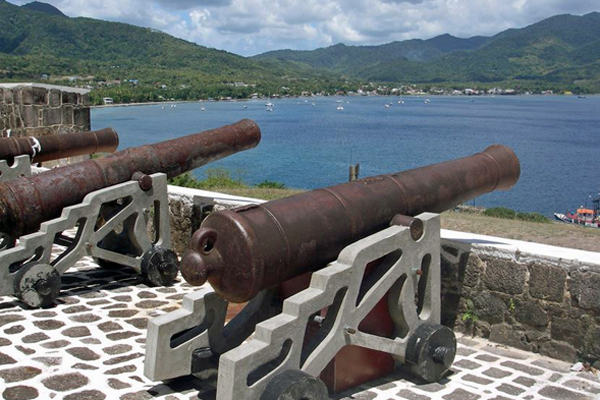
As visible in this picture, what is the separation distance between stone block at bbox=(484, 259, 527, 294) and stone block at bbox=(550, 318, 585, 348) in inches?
10.7

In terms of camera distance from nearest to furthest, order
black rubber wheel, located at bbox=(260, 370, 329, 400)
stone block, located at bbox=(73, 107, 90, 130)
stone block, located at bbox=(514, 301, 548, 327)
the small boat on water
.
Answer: black rubber wheel, located at bbox=(260, 370, 329, 400) → stone block, located at bbox=(514, 301, 548, 327) → stone block, located at bbox=(73, 107, 90, 130) → the small boat on water

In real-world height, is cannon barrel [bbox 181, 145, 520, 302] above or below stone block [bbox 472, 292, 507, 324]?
above

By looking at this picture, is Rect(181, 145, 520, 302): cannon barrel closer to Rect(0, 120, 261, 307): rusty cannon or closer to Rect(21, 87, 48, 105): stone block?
Rect(0, 120, 261, 307): rusty cannon

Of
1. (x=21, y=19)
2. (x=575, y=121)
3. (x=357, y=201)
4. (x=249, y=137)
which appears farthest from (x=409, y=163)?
(x=21, y=19)

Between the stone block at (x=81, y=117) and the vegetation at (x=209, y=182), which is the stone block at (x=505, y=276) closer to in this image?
the stone block at (x=81, y=117)

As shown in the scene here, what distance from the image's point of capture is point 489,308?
4.18 meters

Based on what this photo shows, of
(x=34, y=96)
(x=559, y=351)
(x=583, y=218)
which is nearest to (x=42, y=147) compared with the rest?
(x=34, y=96)

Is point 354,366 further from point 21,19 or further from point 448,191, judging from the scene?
point 21,19

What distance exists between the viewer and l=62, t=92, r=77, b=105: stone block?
33.6ft

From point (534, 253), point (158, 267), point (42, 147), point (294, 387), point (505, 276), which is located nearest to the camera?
point (294, 387)

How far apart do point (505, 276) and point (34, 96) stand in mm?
7881

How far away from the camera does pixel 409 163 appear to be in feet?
129

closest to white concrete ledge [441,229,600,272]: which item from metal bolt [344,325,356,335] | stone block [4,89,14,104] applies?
metal bolt [344,325,356,335]

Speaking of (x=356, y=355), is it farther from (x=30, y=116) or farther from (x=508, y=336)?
(x=30, y=116)
